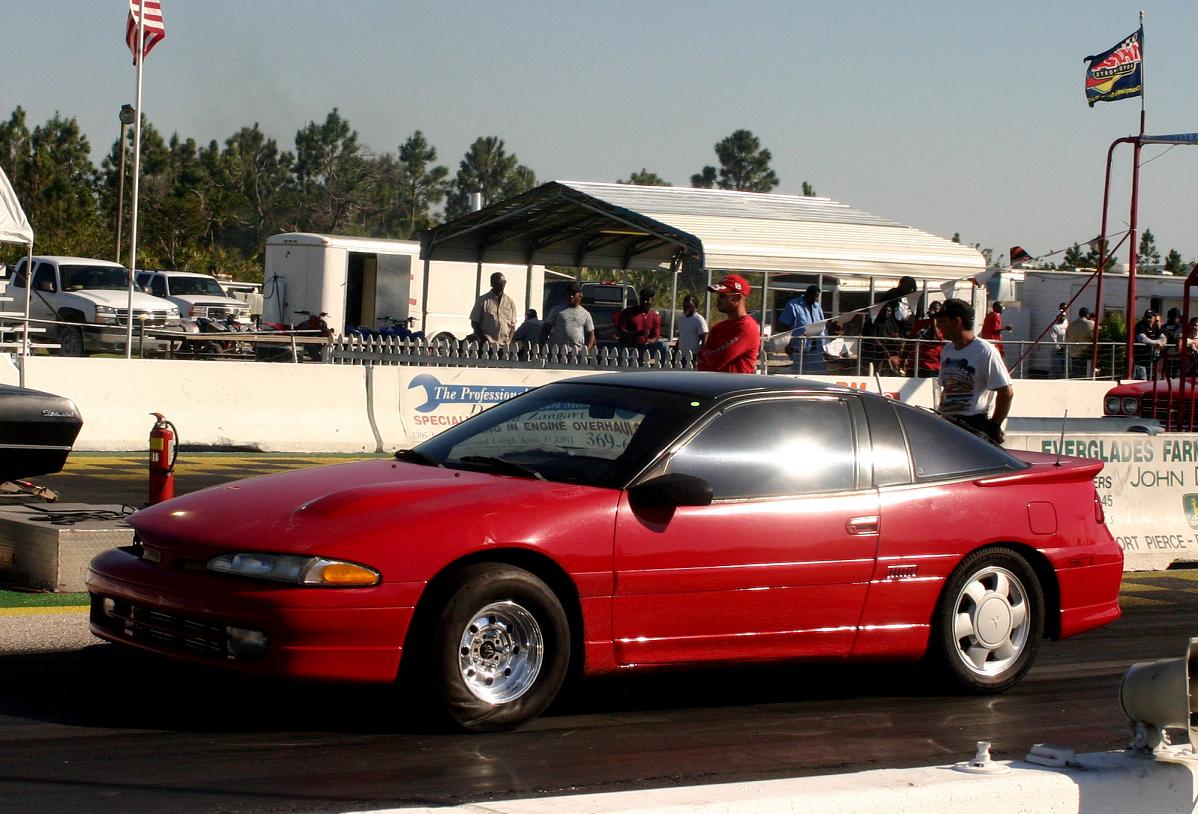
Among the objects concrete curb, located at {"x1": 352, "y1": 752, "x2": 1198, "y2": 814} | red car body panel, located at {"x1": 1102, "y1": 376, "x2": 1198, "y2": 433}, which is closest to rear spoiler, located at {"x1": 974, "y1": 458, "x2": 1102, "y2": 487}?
concrete curb, located at {"x1": 352, "y1": 752, "x2": 1198, "y2": 814}

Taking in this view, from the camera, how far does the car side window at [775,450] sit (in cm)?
628

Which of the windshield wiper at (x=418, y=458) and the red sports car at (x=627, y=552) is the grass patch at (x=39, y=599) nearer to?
the red sports car at (x=627, y=552)

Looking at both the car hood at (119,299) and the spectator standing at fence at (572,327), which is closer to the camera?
the spectator standing at fence at (572,327)

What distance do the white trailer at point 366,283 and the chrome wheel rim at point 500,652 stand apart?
29439mm

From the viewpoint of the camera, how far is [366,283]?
36656 mm

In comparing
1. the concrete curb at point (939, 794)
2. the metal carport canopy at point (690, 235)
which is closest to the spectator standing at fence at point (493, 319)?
the metal carport canopy at point (690, 235)

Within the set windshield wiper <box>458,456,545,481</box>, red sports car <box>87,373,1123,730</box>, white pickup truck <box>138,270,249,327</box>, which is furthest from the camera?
white pickup truck <box>138,270,249,327</box>

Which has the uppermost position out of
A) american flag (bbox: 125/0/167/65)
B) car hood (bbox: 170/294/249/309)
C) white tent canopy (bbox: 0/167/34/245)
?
american flag (bbox: 125/0/167/65)

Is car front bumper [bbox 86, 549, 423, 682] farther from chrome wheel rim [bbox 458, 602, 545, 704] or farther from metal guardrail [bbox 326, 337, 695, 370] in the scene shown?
metal guardrail [bbox 326, 337, 695, 370]

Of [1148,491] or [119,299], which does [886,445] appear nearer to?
[1148,491]

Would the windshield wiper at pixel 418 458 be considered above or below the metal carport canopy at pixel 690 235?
below

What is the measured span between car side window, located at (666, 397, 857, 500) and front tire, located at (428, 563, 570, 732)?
34.4 inches

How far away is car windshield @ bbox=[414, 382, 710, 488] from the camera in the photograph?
20.2ft

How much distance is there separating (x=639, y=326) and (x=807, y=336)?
8.08 ft
